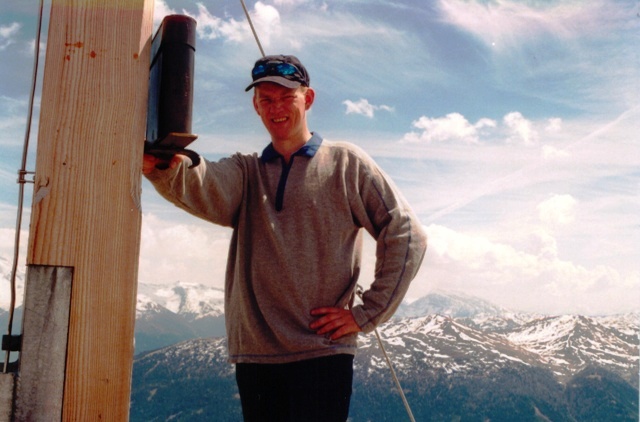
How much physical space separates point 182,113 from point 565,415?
672ft

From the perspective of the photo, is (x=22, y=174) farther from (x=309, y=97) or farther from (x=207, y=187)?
(x=309, y=97)

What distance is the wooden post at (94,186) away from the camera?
1.93 metres

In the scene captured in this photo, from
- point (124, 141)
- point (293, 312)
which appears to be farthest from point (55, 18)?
point (293, 312)

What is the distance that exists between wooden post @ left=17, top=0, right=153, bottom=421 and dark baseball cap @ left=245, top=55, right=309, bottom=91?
3.39ft

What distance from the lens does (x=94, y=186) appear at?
6.64 feet

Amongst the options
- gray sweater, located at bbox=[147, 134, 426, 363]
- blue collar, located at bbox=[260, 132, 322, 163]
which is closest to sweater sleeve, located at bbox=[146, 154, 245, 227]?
gray sweater, located at bbox=[147, 134, 426, 363]

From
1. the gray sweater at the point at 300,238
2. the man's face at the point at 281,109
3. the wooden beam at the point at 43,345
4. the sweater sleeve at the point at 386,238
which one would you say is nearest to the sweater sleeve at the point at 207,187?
the gray sweater at the point at 300,238

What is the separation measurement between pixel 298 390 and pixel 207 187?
3.43 feet

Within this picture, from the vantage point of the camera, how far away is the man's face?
318 centimetres

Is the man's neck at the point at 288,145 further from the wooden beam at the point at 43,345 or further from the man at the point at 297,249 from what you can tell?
the wooden beam at the point at 43,345

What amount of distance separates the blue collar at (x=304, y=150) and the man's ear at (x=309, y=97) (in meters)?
0.18

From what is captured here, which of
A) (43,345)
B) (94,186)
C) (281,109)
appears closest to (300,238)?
(281,109)

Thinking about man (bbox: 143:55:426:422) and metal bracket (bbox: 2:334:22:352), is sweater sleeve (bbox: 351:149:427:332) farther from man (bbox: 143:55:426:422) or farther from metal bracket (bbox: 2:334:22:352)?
metal bracket (bbox: 2:334:22:352)

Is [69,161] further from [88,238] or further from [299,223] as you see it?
[299,223]
